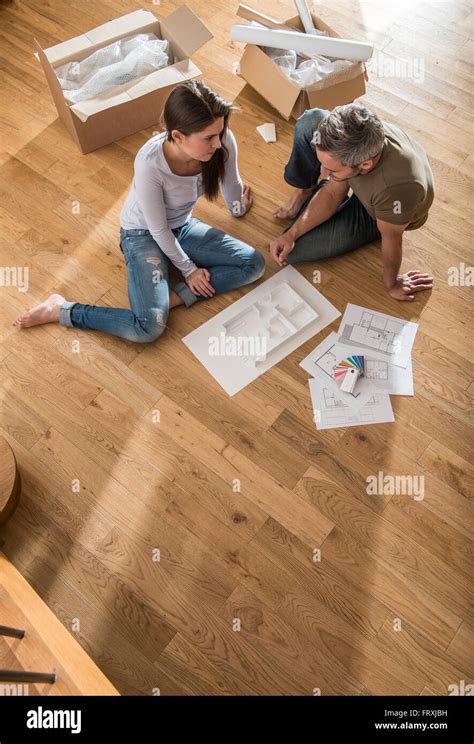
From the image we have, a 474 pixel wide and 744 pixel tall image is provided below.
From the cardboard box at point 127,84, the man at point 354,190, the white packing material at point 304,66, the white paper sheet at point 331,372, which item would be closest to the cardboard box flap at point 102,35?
the cardboard box at point 127,84

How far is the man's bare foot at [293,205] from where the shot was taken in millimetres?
2154

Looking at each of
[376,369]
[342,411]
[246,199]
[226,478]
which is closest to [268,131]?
[246,199]

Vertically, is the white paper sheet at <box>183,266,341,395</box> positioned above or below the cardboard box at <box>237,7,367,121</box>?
below

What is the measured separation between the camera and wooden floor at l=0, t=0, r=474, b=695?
1648 mm

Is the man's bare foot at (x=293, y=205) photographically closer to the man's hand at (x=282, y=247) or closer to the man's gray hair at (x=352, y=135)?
the man's hand at (x=282, y=247)

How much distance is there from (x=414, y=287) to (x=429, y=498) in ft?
2.26

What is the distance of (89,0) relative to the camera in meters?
2.66

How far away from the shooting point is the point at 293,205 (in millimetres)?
2166

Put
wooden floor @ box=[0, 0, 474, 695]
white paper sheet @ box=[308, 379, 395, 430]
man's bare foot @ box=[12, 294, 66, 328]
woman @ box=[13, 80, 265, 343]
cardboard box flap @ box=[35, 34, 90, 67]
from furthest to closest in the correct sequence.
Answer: cardboard box flap @ box=[35, 34, 90, 67], man's bare foot @ box=[12, 294, 66, 328], white paper sheet @ box=[308, 379, 395, 430], woman @ box=[13, 80, 265, 343], wooden floor @ box=[0, 0, 474, 695]

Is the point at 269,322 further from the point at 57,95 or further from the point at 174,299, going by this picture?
the point at 57,95

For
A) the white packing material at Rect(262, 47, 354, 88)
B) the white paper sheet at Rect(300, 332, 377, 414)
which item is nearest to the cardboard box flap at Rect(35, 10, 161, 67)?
the white packing material at Rect(262, 47, 354, 88)

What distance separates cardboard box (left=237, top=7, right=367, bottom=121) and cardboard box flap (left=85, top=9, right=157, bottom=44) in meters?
0.36

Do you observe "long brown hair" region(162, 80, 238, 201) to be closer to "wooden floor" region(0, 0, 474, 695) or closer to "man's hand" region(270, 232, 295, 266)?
"man's hand" region(270, 232, 295, 266)
